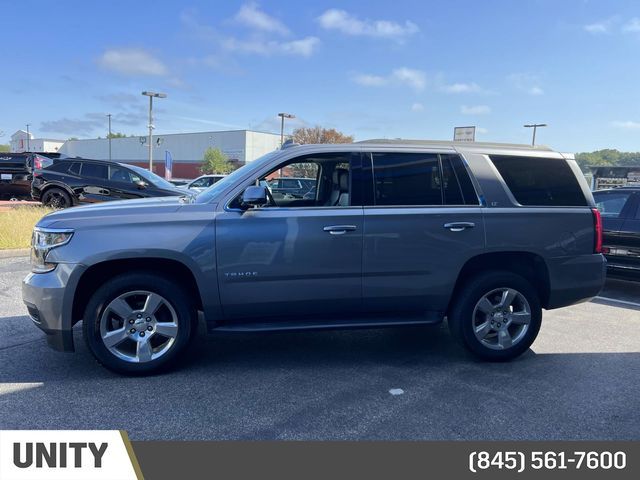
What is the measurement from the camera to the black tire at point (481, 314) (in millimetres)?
4395

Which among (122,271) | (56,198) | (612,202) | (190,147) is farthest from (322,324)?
(190,147)

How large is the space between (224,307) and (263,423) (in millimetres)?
1092

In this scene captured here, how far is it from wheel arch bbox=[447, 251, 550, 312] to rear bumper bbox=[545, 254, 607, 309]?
0.18 ft

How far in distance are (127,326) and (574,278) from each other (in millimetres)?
4010

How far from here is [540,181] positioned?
4.57 metres

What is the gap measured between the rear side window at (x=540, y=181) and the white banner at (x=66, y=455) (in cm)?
378

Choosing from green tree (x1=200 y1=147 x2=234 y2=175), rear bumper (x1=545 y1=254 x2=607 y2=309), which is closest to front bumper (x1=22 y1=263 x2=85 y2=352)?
rear bumper (x1=545 y1=254 x2=607 y2=309)

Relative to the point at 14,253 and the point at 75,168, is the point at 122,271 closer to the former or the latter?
the point at 14,253

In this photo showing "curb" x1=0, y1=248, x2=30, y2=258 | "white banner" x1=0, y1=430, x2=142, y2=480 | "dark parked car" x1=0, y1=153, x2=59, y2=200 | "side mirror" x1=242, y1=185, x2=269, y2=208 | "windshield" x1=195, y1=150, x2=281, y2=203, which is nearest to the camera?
"white banner" x1=0, y1=430, x2=142, y2=480

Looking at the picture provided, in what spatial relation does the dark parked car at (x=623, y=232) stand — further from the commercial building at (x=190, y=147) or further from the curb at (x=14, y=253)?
the commercial building at (x=190, y=147)

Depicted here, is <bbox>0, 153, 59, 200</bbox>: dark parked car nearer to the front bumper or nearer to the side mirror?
the front bumper

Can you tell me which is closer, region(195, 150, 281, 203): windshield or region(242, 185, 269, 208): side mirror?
region(242, 185, 269, 208): side mirror

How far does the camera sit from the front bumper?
12.5ft

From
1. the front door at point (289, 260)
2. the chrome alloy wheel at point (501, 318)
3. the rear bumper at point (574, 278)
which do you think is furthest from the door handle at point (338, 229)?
the rear bumper at point (574, 278)
